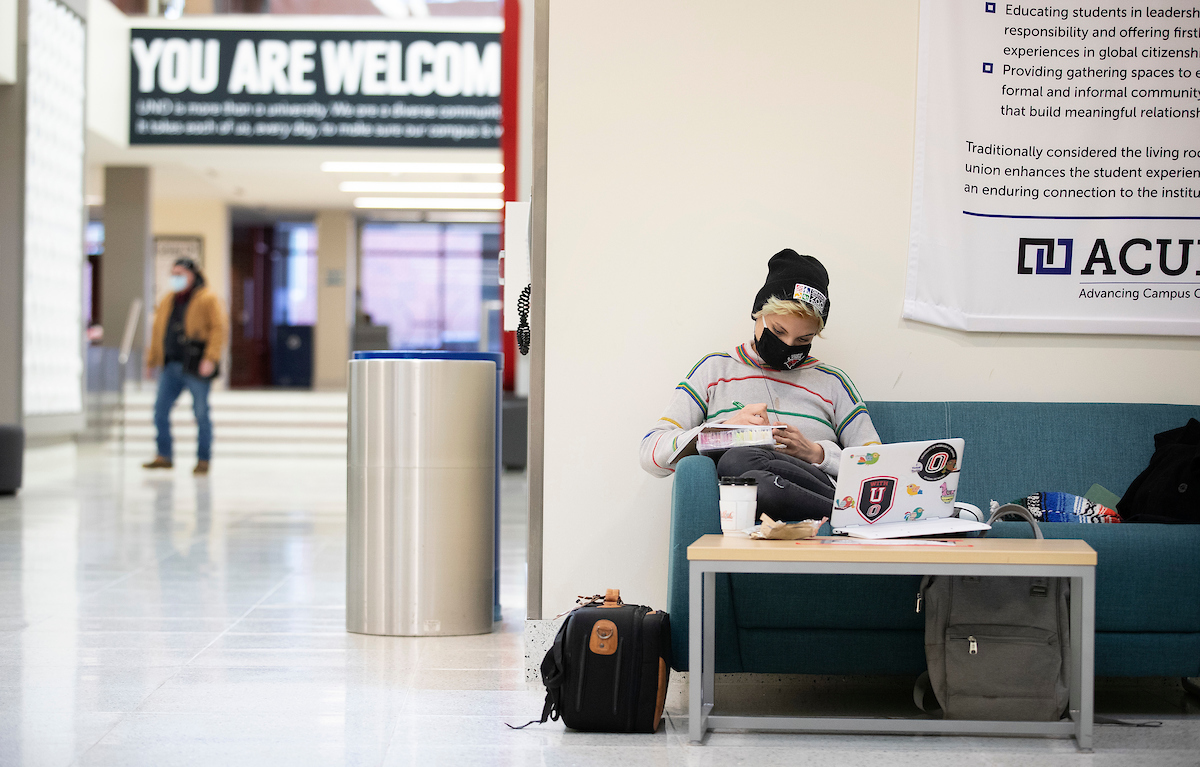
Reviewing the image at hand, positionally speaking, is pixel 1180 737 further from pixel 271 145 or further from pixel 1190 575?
pixel 271 145

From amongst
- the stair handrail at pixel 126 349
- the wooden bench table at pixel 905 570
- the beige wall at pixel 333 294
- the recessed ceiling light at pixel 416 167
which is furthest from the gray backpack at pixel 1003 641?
the beige wall at pixel 333 294

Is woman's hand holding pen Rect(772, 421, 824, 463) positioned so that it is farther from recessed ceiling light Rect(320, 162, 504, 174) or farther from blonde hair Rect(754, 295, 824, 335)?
recessed ceiling light Rect(320, 162, 504, 174)

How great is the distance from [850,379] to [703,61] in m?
0.98

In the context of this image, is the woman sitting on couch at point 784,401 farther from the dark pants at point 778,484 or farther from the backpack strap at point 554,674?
the backpack strap at point 554,674

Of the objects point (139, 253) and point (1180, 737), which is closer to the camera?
point (1180, 737)

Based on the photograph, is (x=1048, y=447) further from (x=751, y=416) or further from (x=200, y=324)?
(x=200, y=324)

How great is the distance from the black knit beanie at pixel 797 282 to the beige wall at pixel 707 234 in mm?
277

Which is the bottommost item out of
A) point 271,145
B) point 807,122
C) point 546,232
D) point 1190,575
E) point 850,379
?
point 1190,575

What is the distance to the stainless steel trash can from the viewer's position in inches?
126

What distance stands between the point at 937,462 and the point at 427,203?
13.3 metres

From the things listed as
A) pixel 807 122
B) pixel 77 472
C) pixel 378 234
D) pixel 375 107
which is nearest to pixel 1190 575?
pixel 807 122

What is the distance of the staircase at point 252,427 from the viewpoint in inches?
413

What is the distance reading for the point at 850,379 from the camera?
2906 mm

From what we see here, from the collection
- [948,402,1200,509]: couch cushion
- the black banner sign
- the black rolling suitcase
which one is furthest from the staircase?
the black rolling suitcase
